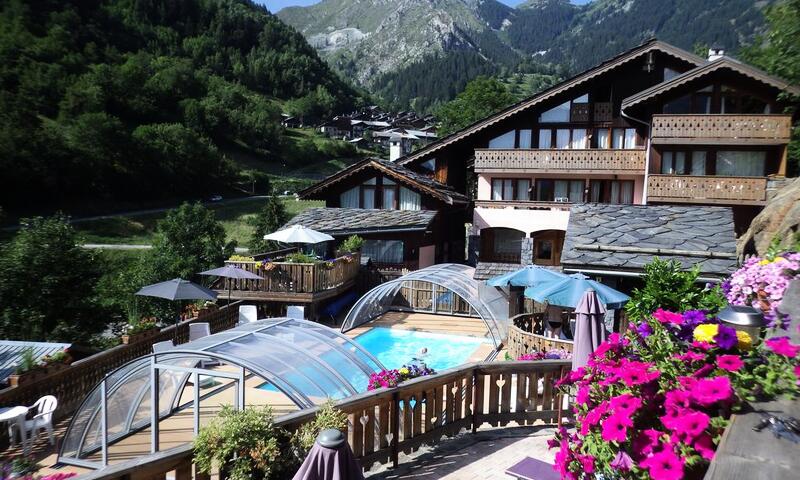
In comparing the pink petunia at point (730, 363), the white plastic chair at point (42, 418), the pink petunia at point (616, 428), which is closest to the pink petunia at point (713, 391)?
the pink petunia at point (730, 363)

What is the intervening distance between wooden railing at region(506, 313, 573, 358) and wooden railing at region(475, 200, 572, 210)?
1365 cm

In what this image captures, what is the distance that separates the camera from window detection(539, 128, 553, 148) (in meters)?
30.1

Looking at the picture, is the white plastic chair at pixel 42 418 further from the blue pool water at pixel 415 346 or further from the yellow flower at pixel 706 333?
the yellow flower at pixel 706 333

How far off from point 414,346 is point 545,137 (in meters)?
16.2

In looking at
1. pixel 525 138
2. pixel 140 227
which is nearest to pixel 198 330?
pixel 525 138

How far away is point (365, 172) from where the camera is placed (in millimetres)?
30859

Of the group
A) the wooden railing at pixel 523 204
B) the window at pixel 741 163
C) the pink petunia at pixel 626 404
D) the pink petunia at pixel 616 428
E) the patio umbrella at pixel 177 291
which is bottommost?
the patio umbrella at pixel 177 291

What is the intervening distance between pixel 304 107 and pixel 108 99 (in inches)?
2167

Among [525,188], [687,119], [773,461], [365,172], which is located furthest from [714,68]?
[773,461]

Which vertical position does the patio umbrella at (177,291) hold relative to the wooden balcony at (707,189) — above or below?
below

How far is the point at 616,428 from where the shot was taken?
11.6 ft

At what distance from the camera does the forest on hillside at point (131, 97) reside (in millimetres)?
57219

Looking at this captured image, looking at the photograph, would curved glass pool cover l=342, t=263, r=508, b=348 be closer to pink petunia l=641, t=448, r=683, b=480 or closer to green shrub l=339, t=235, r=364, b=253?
green shrub l=339, t=235, r=364, b=253

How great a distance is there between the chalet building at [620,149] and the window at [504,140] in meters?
0.06
